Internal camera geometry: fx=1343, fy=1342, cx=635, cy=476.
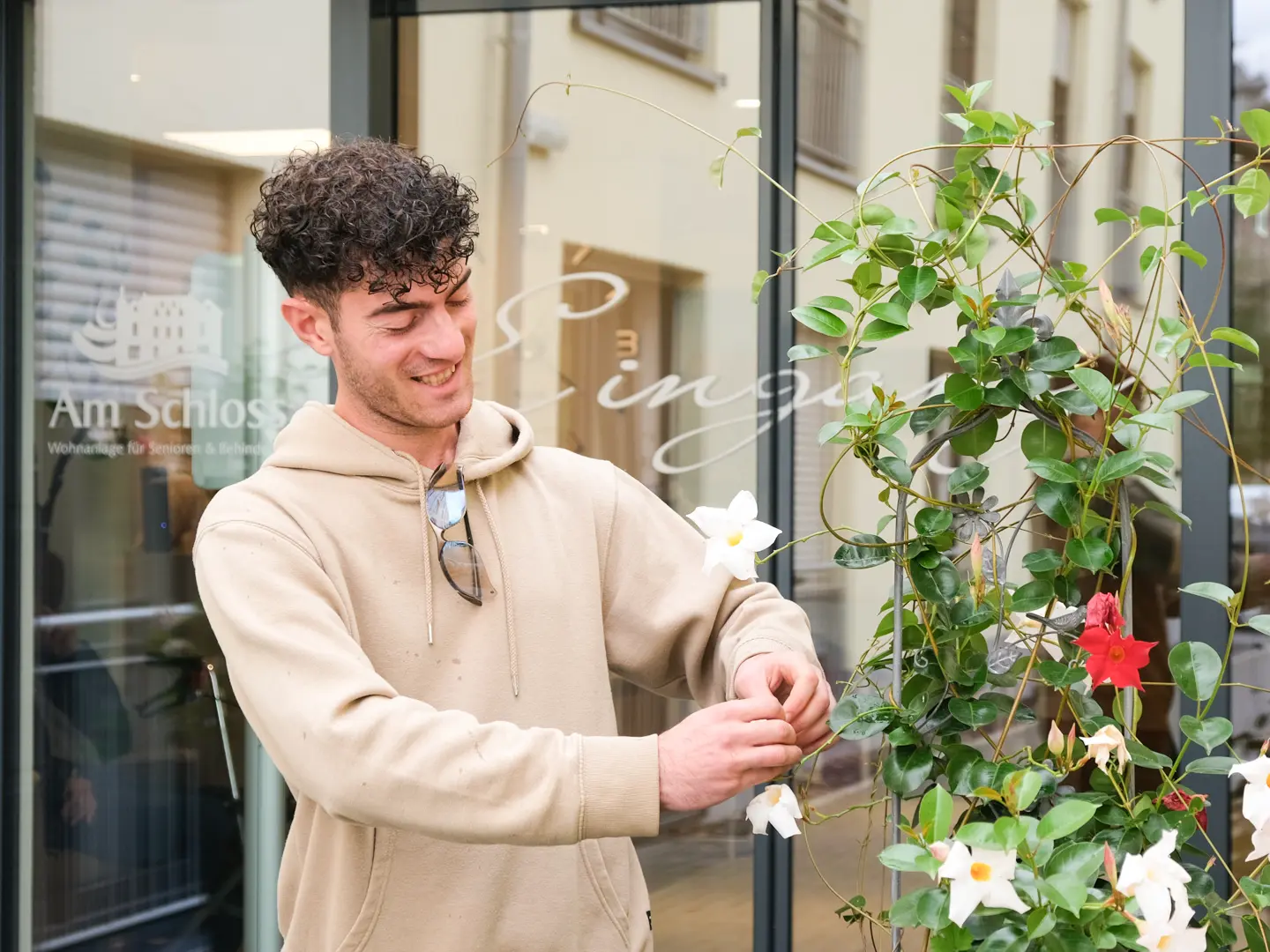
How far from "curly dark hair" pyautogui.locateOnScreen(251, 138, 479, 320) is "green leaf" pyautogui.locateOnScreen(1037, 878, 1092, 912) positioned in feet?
2.86

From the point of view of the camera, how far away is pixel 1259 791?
1.17m

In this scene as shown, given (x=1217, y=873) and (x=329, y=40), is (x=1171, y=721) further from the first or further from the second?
(x=329, y=40)

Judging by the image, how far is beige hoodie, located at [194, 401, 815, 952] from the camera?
1.23 m

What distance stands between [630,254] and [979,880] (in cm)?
221

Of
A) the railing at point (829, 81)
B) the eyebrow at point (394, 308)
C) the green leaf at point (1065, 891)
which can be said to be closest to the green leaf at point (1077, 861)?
the green leaf at point (1065, 891)

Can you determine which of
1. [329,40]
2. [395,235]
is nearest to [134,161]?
[329,40]

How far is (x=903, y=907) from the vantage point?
111 centimetres

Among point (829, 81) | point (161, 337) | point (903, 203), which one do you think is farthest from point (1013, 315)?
point (161, 337)

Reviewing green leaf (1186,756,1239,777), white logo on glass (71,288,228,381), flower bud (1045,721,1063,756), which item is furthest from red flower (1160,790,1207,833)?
white logo on glass (71,288,228,381)

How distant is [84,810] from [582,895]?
2.13m

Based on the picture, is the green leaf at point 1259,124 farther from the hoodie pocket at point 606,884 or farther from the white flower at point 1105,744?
the hoodie pocket at point 606,884

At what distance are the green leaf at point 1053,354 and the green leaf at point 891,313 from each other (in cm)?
13

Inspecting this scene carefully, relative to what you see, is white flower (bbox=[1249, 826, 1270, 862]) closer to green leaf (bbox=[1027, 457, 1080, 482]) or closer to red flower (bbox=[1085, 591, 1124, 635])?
red flower (bbox=[1085, 591, 1124, 635])

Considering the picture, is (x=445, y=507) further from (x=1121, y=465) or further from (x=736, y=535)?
(x=1121, y=465)
